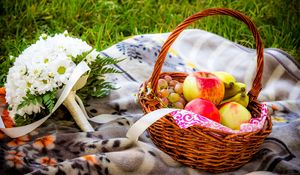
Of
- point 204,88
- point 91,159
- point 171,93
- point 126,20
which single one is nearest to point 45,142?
point 91,159

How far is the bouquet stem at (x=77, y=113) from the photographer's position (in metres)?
1.69

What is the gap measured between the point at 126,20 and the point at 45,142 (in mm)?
1606

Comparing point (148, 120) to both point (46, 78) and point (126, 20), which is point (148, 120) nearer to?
point (46, 78)

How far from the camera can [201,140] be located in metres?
1.41

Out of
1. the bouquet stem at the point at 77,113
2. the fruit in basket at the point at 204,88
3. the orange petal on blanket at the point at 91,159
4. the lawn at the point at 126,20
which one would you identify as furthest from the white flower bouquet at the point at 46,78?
the lawn at the point at 126,20

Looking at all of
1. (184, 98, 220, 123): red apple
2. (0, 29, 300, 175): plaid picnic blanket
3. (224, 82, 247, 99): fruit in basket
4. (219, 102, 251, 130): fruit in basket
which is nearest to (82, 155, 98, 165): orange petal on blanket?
(0, 29, 300, 175): plaid picnic blanket

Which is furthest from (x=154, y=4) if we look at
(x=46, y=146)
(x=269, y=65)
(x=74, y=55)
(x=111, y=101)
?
(x=46, y=146)

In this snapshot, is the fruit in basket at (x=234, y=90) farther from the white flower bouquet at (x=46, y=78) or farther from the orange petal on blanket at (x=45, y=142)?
the orange petal on blanket at (x=45, y=142)

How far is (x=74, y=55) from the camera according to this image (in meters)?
1.67

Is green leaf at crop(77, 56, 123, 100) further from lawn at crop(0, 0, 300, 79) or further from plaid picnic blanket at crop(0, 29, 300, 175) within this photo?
lawn at crop(0, 0, 300, 79)

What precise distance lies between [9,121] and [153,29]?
4.90 feet

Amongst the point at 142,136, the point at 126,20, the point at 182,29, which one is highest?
the point at 182,29

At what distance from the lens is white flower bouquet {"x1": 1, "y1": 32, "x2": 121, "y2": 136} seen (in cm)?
157

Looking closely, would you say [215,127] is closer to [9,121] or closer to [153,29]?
[9,121]
